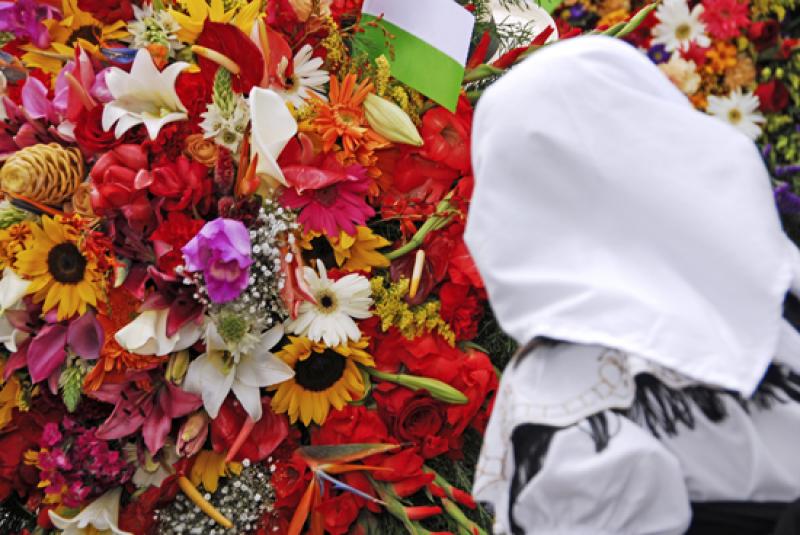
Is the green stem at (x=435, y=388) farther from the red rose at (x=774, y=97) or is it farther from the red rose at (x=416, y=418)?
the red rose at (x=774, y=97)

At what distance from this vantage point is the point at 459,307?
41.0 inches

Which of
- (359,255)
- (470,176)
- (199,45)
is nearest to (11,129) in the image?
(199,45)

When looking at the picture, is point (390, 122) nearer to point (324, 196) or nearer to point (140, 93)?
point (324, 196)

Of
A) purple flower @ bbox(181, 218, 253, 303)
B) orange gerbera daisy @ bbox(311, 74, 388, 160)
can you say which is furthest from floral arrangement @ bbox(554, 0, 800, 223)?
Answer: purple flower @ bbox(181, 218, 253, 303)

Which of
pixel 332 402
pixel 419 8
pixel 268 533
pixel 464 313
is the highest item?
pixel 419 8

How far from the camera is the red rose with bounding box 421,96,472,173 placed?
106cm

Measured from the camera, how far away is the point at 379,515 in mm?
1053

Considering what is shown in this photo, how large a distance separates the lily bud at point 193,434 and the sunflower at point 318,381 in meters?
0.09

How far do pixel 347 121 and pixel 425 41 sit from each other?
0.51 ft

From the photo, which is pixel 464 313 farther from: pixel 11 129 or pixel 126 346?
pixel 11 129

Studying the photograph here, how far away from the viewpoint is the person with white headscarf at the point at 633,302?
1.97 feet

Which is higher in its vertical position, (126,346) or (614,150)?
(614,150)

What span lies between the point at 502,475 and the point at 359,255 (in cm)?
43

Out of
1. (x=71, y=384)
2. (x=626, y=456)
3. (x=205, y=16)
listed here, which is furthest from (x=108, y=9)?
(x=626, y=456)
